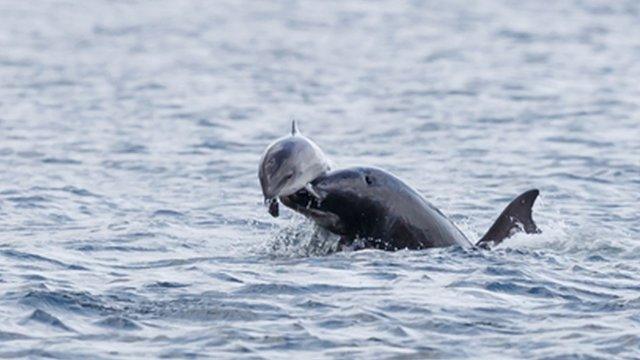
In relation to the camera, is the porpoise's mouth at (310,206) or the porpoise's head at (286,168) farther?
the porpoise's mouth at (310,206)

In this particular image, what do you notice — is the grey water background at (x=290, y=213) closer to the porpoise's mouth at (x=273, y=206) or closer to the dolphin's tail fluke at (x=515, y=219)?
the dolphin's tail fluke at (x=515, y=219)

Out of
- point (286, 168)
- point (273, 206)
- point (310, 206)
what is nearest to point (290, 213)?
point (310, 206)

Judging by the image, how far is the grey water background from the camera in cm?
1355

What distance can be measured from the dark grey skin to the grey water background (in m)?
0.18

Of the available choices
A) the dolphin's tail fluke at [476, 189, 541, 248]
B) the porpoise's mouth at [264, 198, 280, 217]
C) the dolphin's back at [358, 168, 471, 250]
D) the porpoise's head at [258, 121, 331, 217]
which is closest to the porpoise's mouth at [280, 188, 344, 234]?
the porpoise's head at [258, 121, 331, 217]

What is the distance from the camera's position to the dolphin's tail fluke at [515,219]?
52.9 ft

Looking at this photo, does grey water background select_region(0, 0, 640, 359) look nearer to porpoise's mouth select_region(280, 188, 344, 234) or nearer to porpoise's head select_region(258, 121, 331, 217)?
porpoise's mouth select_region(280, 188, 344, 234)

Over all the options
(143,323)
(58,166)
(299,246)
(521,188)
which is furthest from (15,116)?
(143,323)

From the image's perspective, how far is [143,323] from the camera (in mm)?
13586

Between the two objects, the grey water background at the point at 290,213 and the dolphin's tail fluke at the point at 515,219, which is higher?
the dolphin's tail fluke at the point at 515,219

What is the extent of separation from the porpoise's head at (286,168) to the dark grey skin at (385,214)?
11.4 inches

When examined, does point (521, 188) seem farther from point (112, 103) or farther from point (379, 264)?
point (112, 103)

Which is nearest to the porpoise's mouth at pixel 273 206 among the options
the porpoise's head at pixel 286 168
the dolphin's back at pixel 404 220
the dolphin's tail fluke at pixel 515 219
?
the porpoise's head at pixel 286 168

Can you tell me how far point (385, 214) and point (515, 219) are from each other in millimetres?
1227
